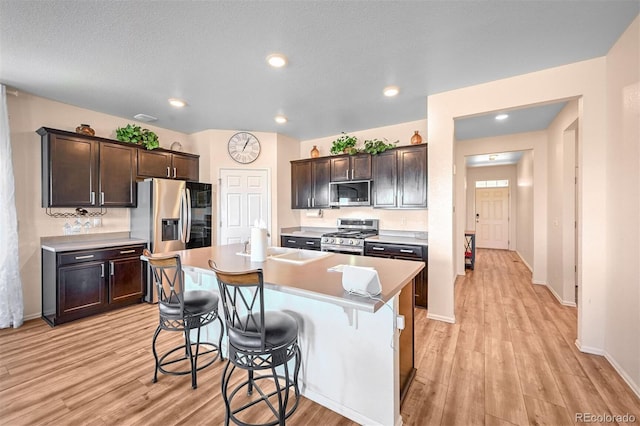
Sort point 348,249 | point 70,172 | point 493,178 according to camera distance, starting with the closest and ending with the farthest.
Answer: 1. point 70,172
2. point 348,249
3. point 493,178

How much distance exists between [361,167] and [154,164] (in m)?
3.24

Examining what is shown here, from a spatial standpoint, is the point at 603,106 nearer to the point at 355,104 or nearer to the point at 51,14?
the point at 355,104

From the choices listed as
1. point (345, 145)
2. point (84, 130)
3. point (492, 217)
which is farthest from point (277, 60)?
point (492, 217)

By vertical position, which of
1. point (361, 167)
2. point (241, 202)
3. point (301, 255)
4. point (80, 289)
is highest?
point (361, 167)

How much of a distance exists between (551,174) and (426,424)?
15.0ft

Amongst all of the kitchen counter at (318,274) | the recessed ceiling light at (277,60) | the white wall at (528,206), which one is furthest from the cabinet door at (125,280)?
the white wall at (528,206)

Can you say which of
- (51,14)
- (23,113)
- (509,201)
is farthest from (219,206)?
(509,201)

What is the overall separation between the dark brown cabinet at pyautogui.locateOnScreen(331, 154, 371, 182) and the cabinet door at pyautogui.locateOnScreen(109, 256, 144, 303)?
3.25 meters

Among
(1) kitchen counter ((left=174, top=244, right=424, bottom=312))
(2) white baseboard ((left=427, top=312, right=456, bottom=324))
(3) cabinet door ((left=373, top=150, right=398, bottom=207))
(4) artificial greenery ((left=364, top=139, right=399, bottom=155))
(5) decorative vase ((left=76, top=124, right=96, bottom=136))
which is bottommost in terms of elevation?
(2) white baseboard ((left=427, top=312, right=456, bottom=324))

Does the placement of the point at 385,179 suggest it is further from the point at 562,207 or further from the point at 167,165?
the point at 167,165

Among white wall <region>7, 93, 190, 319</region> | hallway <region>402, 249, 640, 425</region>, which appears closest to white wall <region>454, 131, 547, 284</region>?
hallway <region>402, 249, 640, 425</region>

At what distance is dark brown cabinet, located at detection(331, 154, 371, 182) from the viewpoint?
4387 millimetres

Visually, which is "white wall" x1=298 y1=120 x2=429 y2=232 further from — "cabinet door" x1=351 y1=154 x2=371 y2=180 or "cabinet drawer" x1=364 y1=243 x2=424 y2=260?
"cabinet drawer" x1=364 y1=243 x2=424 y2=260

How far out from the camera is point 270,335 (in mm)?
1570
